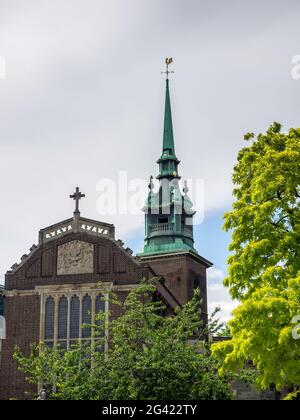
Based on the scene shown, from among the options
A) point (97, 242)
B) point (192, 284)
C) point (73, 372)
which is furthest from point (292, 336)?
point (192, 284)

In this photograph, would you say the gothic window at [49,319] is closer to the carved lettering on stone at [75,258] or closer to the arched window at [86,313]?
the carved lettering on stone at [75,258]

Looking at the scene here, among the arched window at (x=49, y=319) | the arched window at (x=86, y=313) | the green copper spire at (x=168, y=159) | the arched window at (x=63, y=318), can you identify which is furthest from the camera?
the green copper spire at (x=168, y=159)

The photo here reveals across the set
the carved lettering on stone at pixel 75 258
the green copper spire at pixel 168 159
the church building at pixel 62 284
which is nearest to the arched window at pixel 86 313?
the church building at pixel 62 284

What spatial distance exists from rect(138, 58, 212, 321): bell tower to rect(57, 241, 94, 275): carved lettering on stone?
20831mm

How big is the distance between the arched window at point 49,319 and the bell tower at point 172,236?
21.3m

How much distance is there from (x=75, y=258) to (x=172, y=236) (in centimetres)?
2321

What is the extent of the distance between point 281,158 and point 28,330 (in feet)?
69.1

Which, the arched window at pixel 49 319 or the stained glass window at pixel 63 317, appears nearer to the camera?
the stained glass window at pixel 63 317

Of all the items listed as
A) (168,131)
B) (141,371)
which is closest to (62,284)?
(141,371)

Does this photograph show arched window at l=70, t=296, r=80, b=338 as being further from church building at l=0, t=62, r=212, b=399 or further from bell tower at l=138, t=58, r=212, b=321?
bell tower at l=138, t=58, r=212, b=321

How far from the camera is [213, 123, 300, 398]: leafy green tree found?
17.9 metres

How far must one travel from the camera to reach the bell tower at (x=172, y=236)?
58812 millimetres

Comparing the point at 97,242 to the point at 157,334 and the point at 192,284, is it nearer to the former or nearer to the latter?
the point at 157,334

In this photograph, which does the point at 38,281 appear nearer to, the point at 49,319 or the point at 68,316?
the point at 49,319
